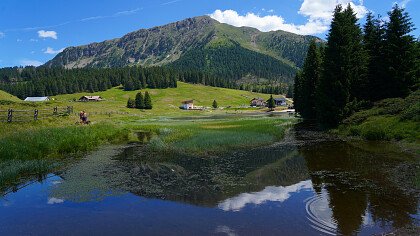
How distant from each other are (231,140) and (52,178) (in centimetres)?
1820

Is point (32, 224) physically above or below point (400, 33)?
below

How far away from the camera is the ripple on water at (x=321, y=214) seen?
430 inches

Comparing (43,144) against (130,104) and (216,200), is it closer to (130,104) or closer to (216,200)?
(216,200)

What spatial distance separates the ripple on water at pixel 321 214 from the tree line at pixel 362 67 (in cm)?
3109

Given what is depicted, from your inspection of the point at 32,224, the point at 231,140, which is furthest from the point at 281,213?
the point at 231,140

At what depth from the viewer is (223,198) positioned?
1502cm

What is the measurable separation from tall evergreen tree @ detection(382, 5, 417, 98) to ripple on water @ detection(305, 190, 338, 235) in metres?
34.8

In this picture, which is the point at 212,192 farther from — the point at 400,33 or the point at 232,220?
the point at 400,33

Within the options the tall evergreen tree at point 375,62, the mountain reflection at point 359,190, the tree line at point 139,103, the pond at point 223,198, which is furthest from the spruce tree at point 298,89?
the tree line at point 139,103

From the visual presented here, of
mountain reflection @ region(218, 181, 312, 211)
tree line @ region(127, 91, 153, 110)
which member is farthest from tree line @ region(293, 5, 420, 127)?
tree line @ region(127, 91, 153, 110)

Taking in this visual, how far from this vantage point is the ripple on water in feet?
35.8

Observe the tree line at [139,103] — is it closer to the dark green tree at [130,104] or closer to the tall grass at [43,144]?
the dark green tree at [130,104]

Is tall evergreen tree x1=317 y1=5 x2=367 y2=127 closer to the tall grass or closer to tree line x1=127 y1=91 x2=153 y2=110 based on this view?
the tall grass

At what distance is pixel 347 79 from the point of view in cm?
4234
